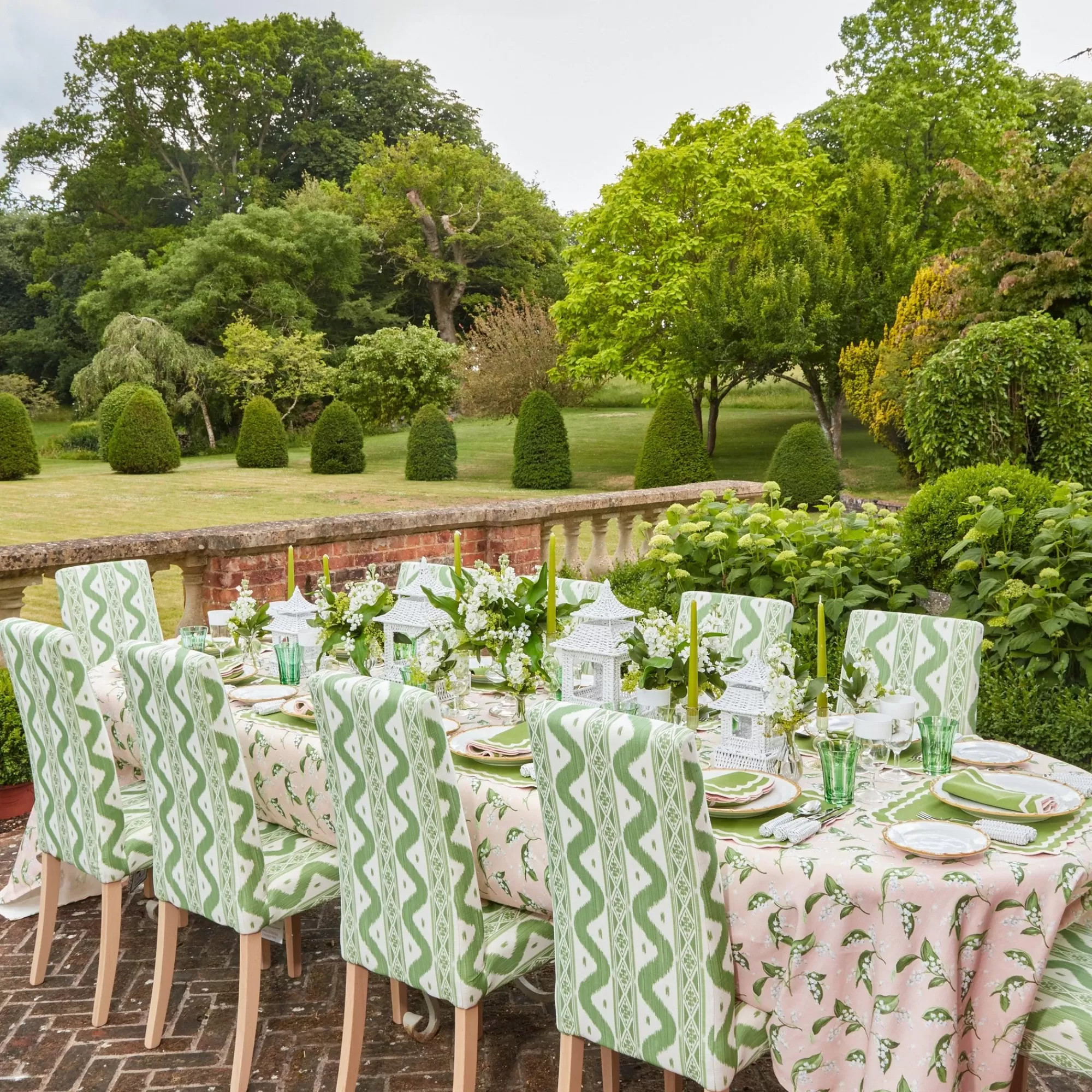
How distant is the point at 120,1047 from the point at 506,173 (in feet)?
114

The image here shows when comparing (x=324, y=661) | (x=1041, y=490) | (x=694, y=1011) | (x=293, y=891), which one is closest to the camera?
(x=694, y=1011)

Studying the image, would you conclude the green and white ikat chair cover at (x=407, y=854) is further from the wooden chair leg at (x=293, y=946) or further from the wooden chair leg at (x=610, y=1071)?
the wooden chair leg at (x=293, y=946)

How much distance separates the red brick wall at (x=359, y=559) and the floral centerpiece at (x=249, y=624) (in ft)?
7.12

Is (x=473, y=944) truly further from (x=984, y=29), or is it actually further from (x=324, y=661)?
(x=984, y=29)

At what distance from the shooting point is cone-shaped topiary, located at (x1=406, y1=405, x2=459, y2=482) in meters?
23.2

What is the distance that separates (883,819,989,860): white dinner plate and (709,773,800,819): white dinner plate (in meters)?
0.26

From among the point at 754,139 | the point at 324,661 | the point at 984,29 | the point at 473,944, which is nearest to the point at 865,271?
the point at 754,139

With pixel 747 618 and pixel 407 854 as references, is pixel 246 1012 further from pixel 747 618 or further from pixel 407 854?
pixel 747 618

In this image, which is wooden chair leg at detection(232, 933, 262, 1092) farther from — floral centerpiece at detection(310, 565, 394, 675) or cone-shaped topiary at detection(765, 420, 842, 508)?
cone-shaped topiary at detection(765, 420, 842, 508)

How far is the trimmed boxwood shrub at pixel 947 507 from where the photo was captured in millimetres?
6074

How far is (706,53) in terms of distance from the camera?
27906mm

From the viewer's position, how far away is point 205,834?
10.3 feet

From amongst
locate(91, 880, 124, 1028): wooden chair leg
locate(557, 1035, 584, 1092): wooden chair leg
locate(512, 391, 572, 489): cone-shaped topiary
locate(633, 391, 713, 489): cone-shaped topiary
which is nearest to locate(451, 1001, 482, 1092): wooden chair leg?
locate(557, 1035, 584, 1092): wooden chair leg

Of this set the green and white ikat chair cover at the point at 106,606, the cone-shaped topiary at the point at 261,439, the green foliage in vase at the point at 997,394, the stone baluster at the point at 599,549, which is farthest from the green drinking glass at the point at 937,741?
the cone-shaped topiary at the point at 261,439
